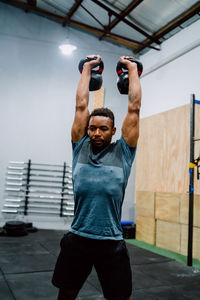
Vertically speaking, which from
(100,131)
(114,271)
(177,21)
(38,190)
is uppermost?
(177,21)

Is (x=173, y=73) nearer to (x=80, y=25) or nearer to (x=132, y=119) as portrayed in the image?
(x=80, y=25)

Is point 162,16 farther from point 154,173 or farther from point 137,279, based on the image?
point 137,279

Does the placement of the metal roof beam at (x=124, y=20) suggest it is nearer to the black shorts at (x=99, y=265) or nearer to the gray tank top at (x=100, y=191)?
the gray tank top at (x=100, y=191)

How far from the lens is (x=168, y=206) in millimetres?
4426

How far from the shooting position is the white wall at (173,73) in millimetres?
4805

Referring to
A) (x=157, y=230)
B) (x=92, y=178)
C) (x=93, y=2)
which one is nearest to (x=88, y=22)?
(x=93, y=2)

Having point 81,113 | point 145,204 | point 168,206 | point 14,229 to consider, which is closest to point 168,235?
point 168,206

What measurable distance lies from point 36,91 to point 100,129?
491 centimetres

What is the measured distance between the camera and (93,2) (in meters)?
5.45

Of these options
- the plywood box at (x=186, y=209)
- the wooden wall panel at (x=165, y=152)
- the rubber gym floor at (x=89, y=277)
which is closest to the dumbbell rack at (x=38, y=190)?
the rubber gym floor at (x=89, y=277)

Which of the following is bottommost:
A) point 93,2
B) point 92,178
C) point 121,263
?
point 121,263

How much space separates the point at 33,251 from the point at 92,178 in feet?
9.64

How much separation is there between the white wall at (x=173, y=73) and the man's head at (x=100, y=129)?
354cm

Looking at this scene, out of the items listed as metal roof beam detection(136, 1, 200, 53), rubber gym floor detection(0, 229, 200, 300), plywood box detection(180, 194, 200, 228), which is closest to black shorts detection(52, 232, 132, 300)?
rubber gym floor detection(0, 229, 200, 300)
